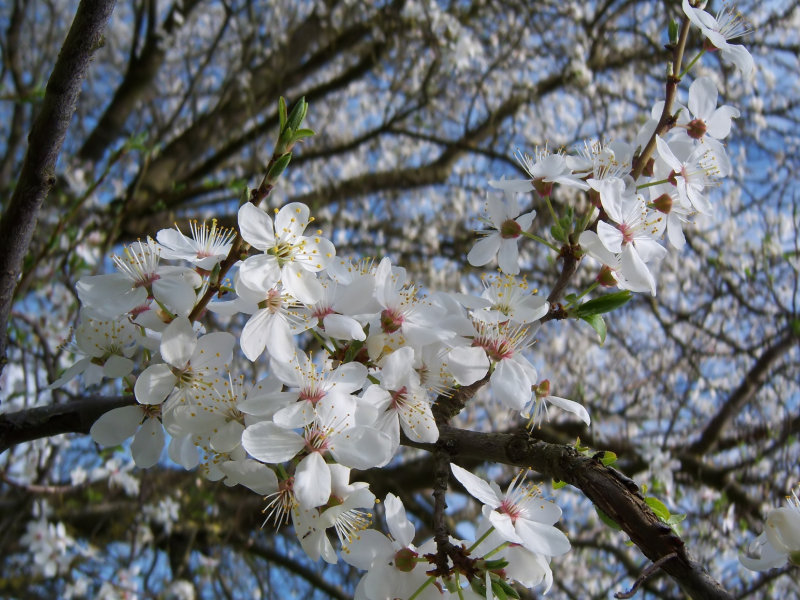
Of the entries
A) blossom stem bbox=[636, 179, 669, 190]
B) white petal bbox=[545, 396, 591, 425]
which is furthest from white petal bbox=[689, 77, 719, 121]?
white petal bbox=[545, 396, 591, 425]

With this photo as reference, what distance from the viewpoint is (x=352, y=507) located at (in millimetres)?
942

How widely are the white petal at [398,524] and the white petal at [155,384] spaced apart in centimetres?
40

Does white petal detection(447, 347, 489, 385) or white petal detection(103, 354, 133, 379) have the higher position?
white petal detection(447, 347, 489, 385)

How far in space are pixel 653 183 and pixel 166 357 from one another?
0.95 meters

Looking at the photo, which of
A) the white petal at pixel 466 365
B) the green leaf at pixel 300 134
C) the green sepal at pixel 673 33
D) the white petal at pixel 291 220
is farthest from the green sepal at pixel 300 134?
the green sepal at pixel 673 33

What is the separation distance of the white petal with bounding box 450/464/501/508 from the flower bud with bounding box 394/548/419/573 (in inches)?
5.2

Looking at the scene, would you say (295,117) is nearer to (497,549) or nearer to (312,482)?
(312,482)

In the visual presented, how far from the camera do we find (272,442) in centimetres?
89

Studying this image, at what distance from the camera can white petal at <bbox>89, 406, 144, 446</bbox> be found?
105 cm

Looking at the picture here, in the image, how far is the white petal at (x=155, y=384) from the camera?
0.96 m

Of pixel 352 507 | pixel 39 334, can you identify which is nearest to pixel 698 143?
pixel 352 507

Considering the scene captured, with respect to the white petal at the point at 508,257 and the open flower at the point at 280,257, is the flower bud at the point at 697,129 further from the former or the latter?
the open flower at the point at 280,257

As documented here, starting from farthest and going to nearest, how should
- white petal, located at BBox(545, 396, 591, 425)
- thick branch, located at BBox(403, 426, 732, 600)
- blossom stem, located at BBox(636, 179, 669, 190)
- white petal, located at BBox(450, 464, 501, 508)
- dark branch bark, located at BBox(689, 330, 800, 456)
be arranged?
dark branch bark, located at BBox(689, 330, 800, 456) → blossom stem, located at BBox(636, 179, 669, 190) → white petal, located at BBox(545, 396, 591, 425) → white petal, located at BBox(450, 464, 501, 508) → thick branch, located at BBox(403, 426, 732, 600)

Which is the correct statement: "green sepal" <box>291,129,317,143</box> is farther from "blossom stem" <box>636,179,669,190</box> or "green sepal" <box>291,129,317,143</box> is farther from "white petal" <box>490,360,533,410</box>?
"blossom stem" <box>636,179,669,190</box>
